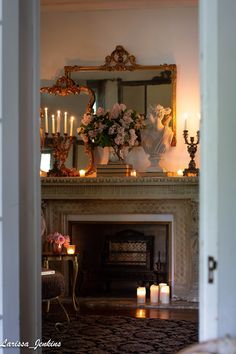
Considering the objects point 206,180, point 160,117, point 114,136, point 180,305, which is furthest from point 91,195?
point 206,180

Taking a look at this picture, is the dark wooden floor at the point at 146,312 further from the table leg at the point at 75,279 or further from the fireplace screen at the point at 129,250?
the fireplace screen at the point at 129,250

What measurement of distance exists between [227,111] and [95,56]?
12.2 ft

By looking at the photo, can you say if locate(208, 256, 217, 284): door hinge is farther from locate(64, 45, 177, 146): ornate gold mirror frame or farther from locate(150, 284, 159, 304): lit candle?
locate(64, 45, 177, 146): ornate gold mirror frame

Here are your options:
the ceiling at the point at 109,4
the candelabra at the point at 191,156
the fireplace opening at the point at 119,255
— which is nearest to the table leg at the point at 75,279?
the fireplace opening at the point at 119,255

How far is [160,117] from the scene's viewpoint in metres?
4.77

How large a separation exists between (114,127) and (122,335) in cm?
196

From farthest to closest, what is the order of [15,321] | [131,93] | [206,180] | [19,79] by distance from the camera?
[131,93]
[19,79]
[15,321]
[206,180]

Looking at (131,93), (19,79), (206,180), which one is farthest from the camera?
(131,93)

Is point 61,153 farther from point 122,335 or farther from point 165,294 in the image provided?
point 122,335

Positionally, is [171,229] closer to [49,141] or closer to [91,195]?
[91,195]

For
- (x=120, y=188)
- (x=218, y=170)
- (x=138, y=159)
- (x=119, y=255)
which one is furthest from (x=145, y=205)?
(x=218, y=170)

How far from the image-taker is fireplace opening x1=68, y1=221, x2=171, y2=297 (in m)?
4.93

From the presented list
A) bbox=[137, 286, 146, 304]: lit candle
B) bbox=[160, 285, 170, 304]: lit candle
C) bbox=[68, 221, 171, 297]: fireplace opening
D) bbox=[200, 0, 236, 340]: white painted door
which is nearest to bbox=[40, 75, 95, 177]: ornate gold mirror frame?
bbox=[68, 221, 171, 297]: fireplace opening

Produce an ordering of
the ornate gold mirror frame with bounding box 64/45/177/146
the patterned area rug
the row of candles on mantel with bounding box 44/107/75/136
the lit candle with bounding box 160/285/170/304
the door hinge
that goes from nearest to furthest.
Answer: the door hinge → the patterned area rug → the lit candle with bounding box 160/285/170/304 → the ornate gold mirror frame with bounding box 64/45/177/146 → the row of candles on mantel with bounding box 44/107/75/136
